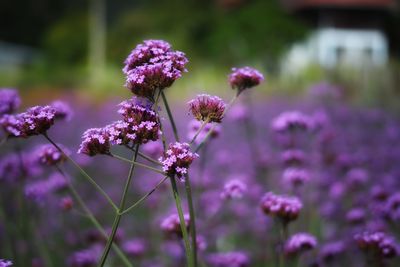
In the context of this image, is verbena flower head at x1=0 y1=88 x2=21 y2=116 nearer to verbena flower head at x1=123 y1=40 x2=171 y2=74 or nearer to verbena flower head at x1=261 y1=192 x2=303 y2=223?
verbena flower head at x1=123 y1=40 x2=171 y2=74

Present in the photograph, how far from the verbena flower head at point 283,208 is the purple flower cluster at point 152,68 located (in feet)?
2.23

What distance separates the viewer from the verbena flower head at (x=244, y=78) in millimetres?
1961

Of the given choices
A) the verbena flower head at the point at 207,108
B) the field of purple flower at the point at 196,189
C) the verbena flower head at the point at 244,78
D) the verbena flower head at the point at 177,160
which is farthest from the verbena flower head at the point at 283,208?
the verbena flower head at the point at 177,160

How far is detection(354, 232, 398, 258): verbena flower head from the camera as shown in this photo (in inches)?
81.7

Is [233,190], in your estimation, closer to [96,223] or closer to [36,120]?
[96,223]

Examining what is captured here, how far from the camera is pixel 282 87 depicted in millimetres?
15266

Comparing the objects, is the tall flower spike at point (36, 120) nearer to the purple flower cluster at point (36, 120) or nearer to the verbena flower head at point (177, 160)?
the purple flower cluster at point (36, 120)

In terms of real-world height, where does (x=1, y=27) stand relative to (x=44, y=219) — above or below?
above

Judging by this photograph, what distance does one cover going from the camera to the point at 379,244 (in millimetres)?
2076

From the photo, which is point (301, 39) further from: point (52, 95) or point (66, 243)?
point (66, 243)

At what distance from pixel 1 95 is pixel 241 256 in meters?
1.19

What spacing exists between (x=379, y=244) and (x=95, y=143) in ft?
3.56

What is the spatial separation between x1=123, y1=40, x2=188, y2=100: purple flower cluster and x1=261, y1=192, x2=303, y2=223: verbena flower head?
2.23 feet

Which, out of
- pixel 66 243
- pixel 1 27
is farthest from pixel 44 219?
pixel 1 27
